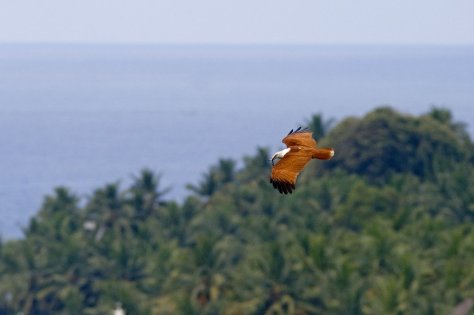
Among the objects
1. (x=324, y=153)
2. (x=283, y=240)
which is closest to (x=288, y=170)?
(x=324, y=153)

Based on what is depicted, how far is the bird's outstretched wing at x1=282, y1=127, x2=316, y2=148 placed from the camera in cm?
994

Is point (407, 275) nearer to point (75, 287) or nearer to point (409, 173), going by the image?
point (75, 287)

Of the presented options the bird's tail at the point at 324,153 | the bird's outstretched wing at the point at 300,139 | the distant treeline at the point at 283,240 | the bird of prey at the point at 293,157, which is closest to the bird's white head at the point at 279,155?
the bird of prey at the point at 293,157

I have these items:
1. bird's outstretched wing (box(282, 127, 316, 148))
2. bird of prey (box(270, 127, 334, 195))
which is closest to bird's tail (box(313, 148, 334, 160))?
bird of prey (box(270, 127, 334, 195))

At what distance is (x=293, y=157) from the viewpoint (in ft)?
32.0

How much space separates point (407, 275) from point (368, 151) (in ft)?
195

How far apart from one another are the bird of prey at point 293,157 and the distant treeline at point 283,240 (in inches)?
2614

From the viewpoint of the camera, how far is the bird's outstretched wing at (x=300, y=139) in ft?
32.6

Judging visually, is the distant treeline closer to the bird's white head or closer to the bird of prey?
the bird of prey

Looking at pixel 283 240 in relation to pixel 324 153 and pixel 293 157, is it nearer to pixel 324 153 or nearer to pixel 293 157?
pixel 293 157

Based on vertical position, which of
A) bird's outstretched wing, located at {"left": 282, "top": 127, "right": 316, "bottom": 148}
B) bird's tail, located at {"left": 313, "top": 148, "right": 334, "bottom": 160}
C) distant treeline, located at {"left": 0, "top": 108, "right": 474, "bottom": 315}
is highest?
distant treeline, located at {"left": 0, "top": 108, "right": 474, "bottom": 315}

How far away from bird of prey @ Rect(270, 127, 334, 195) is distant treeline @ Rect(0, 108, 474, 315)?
6639 centimetres

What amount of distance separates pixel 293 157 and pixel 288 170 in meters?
0.22

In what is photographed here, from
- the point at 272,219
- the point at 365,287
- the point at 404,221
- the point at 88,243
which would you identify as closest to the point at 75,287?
the point at 88,243
